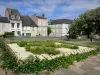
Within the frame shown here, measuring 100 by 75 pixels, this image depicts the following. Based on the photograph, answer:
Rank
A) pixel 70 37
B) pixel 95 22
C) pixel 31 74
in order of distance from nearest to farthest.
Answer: pixel 31 74, pixel 95 22, pixel 70 37

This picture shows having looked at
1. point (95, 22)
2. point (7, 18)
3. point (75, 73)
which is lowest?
point (75, 73)

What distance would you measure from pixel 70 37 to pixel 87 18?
16122 millimetres

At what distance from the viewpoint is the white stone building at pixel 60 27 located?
61188 millimetres

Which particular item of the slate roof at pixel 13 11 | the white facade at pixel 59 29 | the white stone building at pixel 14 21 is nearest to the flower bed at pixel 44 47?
the white stone building at pixel 14 21

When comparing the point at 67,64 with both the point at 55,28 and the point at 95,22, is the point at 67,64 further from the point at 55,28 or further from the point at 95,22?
the point at 55,28

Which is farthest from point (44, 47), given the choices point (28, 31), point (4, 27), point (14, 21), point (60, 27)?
point (60, 27)

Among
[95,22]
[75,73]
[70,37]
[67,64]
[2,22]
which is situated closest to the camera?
[75,73]

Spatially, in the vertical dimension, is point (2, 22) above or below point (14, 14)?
below

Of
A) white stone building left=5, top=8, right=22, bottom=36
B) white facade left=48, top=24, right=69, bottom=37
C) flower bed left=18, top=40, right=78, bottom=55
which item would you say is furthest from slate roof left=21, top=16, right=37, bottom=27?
flower bed left=18, top=40, right=78, bottom=55

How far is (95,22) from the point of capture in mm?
18562

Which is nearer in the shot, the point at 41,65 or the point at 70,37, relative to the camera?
the point at 41,65

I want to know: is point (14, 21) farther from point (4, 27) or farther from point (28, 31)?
point (28, 31)

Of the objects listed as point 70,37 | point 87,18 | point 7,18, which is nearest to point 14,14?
point 7,18

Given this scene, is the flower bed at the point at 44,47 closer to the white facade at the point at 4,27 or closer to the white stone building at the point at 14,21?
the white facade at the point at 4,27
